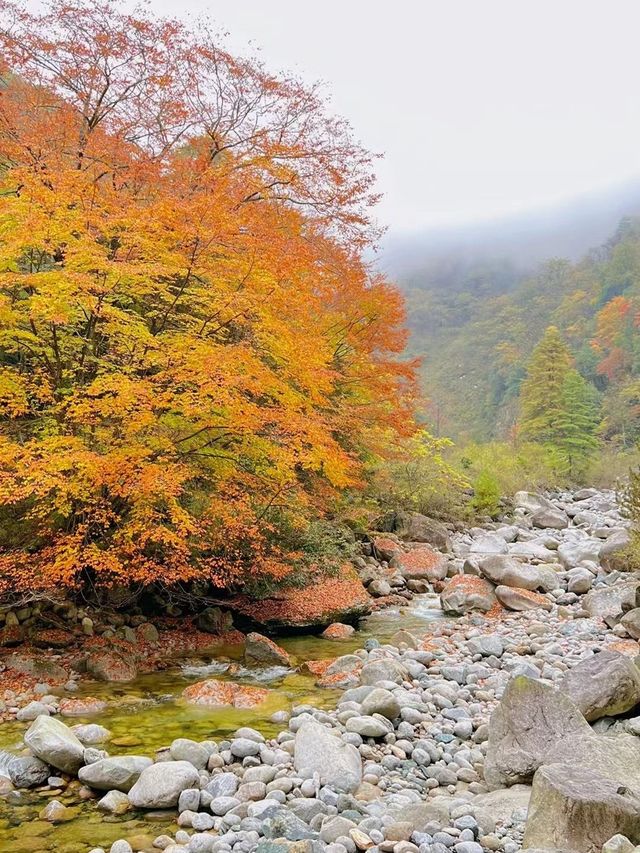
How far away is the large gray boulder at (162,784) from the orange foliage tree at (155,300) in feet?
8.84

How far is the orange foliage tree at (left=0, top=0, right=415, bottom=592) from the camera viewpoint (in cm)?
729

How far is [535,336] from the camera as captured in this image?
77.1m

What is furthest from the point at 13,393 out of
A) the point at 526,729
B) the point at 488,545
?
the point at 488,545

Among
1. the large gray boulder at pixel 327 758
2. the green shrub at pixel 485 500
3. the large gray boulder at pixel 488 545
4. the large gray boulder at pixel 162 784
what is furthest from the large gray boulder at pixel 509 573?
the green shrub at pixel 485 500

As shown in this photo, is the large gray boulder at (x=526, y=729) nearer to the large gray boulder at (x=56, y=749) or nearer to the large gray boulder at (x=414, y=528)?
the large gray boulder at (x=56, y=749)

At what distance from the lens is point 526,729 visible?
4.87 m

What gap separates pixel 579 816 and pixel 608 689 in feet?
7.47

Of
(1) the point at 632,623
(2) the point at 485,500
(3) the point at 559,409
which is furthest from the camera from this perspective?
(3) the point at 559,409

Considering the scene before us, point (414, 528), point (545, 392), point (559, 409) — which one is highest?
point (545, 392)

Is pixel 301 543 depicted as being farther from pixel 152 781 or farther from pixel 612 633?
pixel 152 781

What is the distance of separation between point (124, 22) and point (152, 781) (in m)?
12.3

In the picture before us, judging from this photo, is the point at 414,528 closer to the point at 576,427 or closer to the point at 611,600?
the point at 611,600

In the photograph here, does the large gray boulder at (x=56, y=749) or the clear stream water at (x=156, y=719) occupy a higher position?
the large gray boulder at (x=56, y=749)

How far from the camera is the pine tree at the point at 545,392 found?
37969mm
